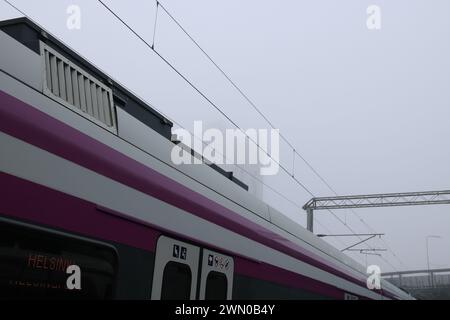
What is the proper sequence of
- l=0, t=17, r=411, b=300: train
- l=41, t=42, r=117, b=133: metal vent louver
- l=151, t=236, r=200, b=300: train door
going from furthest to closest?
l=151, t=236, r=200, b=300: train door < l=41, t=42, r=117, b=133: metal vent louver < l=0, t=17, r=411, b=300: train

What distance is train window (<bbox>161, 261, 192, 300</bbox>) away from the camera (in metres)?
4.13

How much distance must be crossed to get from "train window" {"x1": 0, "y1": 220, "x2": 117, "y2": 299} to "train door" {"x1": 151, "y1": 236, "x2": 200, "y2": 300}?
20.6 inches

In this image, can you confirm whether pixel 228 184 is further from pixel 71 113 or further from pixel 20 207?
pixel 20 207

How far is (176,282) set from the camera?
167 inches

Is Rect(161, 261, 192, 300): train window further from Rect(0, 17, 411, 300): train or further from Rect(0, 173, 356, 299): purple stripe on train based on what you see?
Rect(0, 173, 356, 299): purple stripe on train

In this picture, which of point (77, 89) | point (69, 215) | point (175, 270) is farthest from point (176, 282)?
point (77, 89)

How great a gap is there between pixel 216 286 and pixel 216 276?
9 cm

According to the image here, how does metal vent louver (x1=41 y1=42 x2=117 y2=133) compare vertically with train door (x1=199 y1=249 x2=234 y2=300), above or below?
above

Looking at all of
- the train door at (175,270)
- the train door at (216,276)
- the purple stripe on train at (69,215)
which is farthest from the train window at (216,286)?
the purple stripe on train at (69,215)

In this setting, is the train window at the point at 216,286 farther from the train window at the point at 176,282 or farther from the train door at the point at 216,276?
the train window at the point at 176,282

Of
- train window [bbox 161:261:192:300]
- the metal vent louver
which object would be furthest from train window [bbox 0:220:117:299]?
the metal vent louver

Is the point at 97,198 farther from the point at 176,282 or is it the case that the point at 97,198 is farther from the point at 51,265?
the point at 176,282

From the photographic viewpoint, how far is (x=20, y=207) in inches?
115
